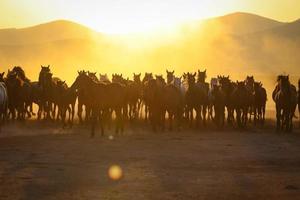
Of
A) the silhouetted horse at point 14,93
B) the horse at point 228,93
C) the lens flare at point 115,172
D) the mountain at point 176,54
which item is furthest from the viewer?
the mountain at point 176,54

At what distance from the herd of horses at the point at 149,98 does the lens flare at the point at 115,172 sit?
9434 millimetres

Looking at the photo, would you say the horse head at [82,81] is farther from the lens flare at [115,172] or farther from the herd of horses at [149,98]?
the lens flare at [115,172]

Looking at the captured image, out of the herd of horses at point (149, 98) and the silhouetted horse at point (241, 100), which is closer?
the herd of horses at point (149, 98)

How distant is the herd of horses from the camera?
83.6ft

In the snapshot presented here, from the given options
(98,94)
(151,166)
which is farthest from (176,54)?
(151,166)

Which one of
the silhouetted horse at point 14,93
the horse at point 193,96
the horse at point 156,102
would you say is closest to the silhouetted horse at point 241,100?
the horse at point 193,96

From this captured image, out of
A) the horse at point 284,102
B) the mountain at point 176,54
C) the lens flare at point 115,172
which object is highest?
the mountain at point 176,54

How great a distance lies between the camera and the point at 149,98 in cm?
2881

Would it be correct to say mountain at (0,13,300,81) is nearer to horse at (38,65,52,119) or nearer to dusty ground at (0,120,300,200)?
horse at (38,65,52,119)

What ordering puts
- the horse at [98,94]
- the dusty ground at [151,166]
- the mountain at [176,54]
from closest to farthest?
the dusty ground at [151,166] → the horse at [98,94] → the mountain at [176,54]

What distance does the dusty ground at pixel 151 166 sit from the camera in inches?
476

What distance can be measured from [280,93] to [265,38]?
545 ft

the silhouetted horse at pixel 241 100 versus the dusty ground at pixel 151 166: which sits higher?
the silhouetted horse at pixel 241 100

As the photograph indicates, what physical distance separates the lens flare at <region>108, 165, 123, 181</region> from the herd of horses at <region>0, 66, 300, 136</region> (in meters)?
9.43
